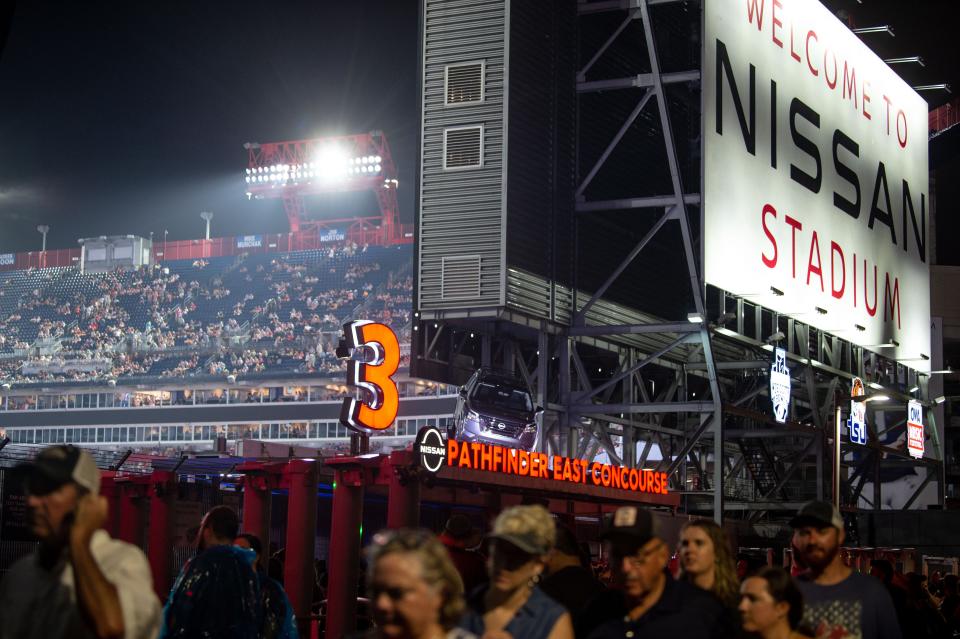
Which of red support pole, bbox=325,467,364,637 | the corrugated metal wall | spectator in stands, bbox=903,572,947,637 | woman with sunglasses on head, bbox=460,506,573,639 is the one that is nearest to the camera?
woman with sunglasses on head, bbox=460,506,573,639

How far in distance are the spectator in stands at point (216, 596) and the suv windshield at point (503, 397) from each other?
25119 millimetres

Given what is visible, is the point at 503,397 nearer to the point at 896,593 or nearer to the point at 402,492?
the point at 402,492

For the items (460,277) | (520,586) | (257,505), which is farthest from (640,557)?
(460,277)

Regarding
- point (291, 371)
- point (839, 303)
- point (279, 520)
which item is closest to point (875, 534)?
point (839, 303)

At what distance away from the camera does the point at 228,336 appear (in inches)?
5694

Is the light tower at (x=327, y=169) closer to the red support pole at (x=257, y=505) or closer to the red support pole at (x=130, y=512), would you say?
the red support pole at (x=130, y=512)

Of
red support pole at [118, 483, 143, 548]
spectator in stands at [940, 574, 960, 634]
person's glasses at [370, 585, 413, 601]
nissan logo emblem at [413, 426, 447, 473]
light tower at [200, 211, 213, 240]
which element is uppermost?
light tower at [200, 211, 213, 240]

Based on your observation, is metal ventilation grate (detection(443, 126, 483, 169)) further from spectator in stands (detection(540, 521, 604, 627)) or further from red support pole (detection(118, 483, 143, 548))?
spectator in stands (detection(540, 521, 604, 627))

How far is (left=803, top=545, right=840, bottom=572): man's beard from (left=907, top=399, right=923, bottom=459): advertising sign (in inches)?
1765

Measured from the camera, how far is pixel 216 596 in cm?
848

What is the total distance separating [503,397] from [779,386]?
8.91 meters

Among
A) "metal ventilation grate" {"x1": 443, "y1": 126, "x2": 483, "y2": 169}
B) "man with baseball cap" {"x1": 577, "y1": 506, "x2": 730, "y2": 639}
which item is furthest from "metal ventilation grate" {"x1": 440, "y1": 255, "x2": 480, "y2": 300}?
"man with baseball cap" {"x1": 577, "y1": 506, "x2": 730, "y2": 639}

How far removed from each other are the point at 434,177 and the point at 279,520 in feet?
35.8

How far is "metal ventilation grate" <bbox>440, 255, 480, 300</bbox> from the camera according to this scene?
34.0 meters
